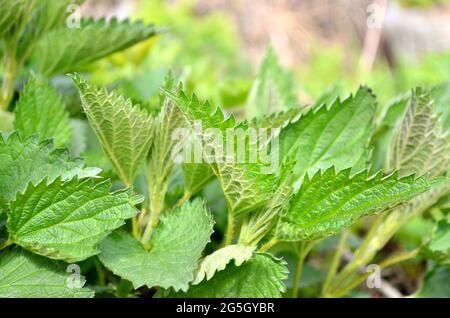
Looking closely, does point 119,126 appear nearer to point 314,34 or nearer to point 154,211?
point 154,211

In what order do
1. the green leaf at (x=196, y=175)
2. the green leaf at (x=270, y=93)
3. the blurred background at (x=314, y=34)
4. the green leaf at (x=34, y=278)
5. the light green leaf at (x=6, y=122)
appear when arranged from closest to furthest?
the green leaf at (x=34, y=278) → the green leaf at (x=196, y=175) → the light green leaf at (x=6, y=122) → the green leaf at (x=270, y=93) → the blurred background at (x=314, y=34)

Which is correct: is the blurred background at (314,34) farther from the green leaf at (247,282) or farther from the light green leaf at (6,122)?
the green leaf at (247,282)

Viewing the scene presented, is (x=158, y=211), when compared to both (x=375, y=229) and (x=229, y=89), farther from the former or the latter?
(x=229, y=89)

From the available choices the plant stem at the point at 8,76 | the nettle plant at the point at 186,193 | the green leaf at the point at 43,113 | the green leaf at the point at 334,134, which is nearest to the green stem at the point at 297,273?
the nettle plant at the point at 186,193

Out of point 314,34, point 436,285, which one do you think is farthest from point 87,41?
point 314,34

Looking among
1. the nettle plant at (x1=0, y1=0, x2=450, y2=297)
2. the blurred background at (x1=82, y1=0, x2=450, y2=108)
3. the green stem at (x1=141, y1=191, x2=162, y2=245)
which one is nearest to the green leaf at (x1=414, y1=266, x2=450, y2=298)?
the nettle plant at (x1=0, y1=0, x2=450, y2=297)
